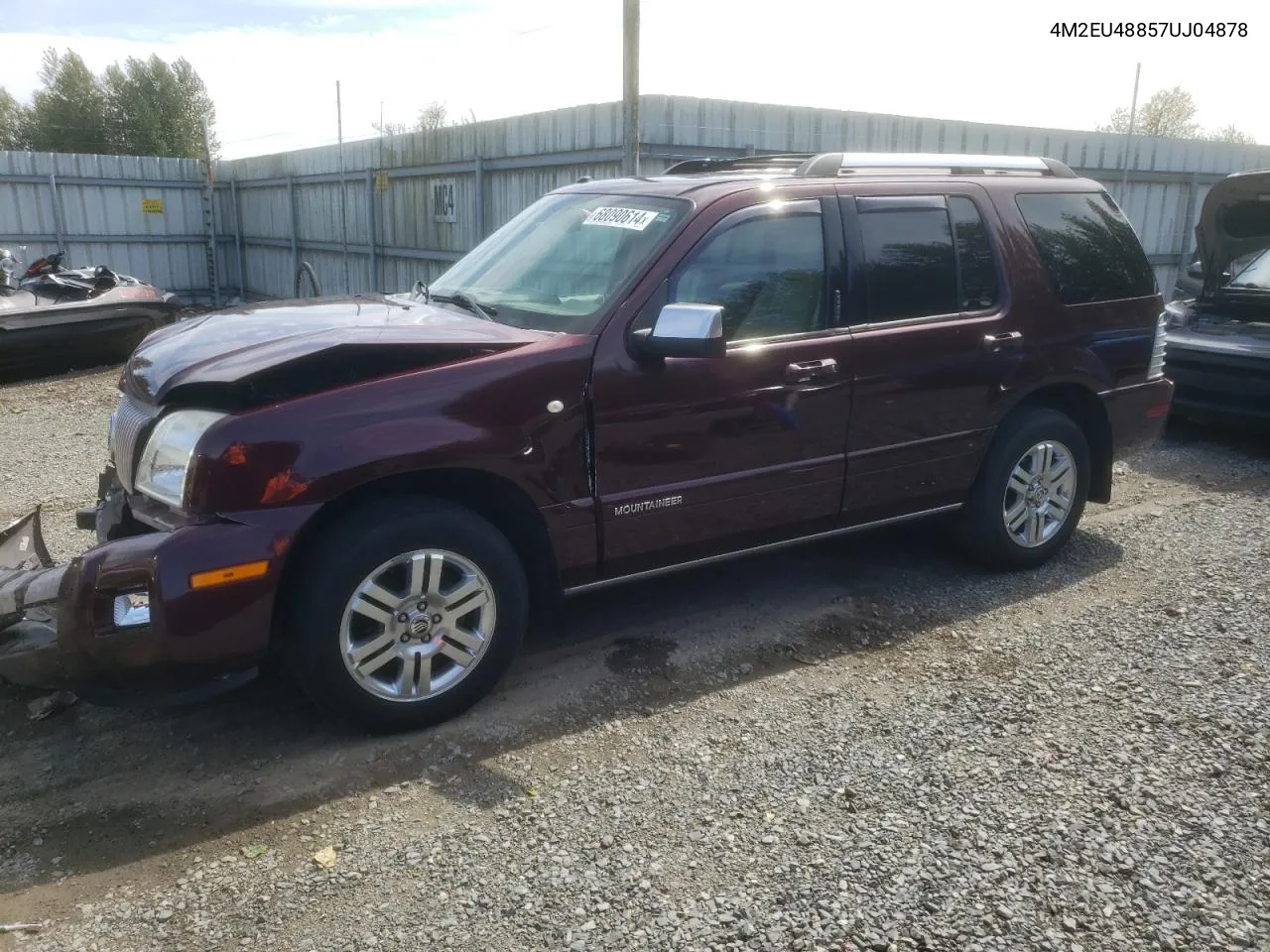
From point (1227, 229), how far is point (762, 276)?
644cm

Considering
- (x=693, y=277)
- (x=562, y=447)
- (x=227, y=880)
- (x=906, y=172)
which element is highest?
(x=906, y=172)

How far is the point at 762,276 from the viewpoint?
4250 mm

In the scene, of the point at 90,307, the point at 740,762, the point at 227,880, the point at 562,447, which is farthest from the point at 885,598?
Result: the point at 90,307

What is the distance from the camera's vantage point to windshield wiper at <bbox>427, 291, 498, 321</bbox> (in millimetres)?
4234

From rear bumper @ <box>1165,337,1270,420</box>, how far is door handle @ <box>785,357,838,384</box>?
5054 mm

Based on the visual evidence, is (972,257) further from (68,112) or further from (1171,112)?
(68,112)

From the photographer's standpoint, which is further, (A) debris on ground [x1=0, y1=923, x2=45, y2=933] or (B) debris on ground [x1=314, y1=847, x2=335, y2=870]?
(B) debris on ground [x1=314, y1=847, x2=335, y2=870]

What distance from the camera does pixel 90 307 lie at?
12188 mm

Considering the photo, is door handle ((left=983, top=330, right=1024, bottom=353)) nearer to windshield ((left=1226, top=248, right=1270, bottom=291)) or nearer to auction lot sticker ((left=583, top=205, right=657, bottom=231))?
auction lot sticker ((left=583, top=205, right=657, bottom=231))

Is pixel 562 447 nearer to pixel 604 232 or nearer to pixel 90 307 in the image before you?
pixel 604 232

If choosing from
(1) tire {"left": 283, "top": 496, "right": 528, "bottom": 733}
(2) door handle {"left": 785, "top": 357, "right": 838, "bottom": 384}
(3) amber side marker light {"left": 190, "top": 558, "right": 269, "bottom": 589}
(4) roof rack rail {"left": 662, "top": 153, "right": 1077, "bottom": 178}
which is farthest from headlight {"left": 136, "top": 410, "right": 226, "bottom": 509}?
(4) roof rack rail {"left": 662, "top": 153, "right": 1077, "bottom": 178}

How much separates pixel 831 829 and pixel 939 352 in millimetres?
2405

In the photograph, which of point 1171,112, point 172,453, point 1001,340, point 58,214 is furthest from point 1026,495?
point 1171,112

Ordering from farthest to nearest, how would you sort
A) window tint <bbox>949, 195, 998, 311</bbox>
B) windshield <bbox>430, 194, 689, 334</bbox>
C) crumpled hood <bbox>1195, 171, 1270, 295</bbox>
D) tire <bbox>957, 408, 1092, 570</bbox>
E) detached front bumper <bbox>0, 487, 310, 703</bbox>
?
crumpled hood <bbox>1195, 171, 1270, 295</bbox>
tire <bbox>957, 408, 1092, 570</bbox>
window tint <bbox>949, 195, 998, 311</bbox>
windshield <bbox>430, 194, 689, 334</bbox>
detached front bumper <bbox>0, 487, 310, 703</bbox>
